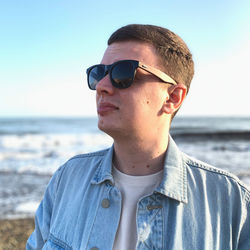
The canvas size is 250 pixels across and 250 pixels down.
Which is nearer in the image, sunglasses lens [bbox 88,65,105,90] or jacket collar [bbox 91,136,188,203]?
jacket collar [bbox 91,136,188,203]

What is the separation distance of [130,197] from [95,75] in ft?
2.86

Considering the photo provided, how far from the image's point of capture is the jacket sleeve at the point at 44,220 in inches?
68.2

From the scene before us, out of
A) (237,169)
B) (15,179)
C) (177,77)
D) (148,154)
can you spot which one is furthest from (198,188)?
(237,169)

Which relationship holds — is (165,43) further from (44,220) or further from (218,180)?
(44,220)

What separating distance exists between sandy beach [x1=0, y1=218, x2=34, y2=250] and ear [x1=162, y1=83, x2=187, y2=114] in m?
4.07

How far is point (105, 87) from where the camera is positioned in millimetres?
1622

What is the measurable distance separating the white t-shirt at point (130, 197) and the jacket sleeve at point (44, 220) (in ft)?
1.59

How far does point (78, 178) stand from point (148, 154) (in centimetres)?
51

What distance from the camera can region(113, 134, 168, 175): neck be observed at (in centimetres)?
162

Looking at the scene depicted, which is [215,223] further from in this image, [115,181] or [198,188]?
[115,181]

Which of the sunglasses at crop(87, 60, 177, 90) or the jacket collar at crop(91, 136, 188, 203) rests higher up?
the sunglasses at crop(87, 60, 177, 90)

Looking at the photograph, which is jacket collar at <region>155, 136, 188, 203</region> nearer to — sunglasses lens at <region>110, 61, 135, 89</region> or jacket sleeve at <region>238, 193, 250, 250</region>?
jacket sleeve at <region>238, 193, 250, 250</region>

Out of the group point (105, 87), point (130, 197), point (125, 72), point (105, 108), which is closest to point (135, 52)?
point (125, 72)

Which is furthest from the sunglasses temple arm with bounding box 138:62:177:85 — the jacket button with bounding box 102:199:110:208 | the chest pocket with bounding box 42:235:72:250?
the chest pocket with bounding box 42:235:72:250
